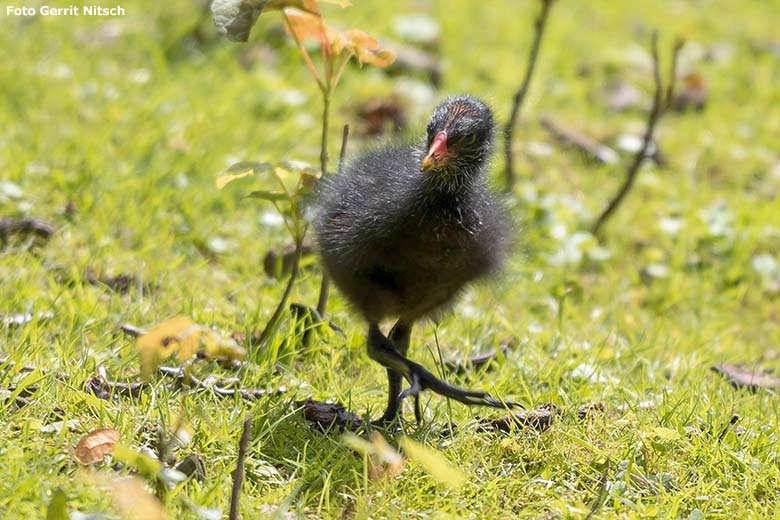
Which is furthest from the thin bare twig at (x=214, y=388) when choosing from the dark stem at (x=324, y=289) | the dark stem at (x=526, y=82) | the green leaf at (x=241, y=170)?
the dark stem at (x=526, y=82)

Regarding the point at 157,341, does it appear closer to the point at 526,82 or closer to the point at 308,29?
the point at 308,29

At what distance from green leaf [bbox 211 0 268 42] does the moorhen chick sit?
62cm

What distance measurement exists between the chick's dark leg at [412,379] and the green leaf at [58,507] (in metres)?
0.95

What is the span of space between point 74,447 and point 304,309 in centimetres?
112

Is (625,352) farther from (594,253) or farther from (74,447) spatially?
(74,447)

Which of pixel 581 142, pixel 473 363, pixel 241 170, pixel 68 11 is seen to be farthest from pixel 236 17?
pixel 68 11

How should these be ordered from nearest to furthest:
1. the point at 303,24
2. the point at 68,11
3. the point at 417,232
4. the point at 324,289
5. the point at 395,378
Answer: the point at 417,232 < the point at 395,378 < the point at 303,24 < the point at 324,289 < the point at 68,11

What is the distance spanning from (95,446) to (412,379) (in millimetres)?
907

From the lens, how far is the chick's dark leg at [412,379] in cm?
289

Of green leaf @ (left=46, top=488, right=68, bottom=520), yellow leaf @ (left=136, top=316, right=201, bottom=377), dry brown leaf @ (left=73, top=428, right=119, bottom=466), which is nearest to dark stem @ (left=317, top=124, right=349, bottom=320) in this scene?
yellow leaf @ (left=136, top=316, right=201, bottom=377)

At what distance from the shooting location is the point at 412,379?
2.93m

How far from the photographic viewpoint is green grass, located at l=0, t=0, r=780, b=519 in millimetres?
2881

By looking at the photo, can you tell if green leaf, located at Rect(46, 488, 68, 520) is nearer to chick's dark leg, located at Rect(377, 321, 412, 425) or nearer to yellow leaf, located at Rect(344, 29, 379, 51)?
chick's dark leg, located at Rect(377, 321, 412, 425)

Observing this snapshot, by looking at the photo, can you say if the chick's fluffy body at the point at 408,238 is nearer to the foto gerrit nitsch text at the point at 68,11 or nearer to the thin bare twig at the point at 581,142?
the thin bare twig at the point at 581,142
